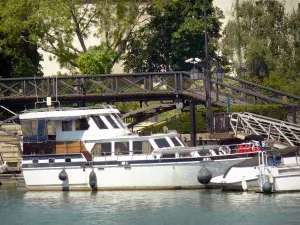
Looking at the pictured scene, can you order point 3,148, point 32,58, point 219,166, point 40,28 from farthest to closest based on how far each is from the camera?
point 32,58
point 40,28
point 3,148
point 219,166

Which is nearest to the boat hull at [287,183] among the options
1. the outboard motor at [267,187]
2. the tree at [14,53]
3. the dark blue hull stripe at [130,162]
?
the outboard motor at [267,187]

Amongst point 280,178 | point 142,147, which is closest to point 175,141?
point 142,147

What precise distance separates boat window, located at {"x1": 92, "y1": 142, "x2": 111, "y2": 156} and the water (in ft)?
6.61

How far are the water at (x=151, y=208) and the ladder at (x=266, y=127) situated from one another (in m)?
5.01

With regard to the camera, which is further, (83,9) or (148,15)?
(148,15)

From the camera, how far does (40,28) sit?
78438 mm

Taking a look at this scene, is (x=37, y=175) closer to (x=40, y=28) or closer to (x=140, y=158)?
(x=140, y=158)

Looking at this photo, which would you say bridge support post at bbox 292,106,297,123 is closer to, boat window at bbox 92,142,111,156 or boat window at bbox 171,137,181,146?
boat window at bbox 171,137,181,146

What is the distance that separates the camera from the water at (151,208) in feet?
160

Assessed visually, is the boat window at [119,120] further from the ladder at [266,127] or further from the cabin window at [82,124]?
the ladder at [266,127]

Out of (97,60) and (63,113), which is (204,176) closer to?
(63,113)

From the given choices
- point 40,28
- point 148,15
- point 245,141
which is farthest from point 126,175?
point 148,15

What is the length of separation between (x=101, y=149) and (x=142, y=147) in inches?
85.5

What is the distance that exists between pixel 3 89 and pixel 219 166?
56.6 feet
